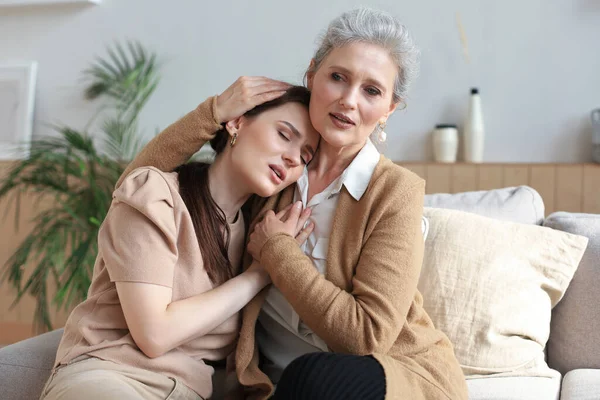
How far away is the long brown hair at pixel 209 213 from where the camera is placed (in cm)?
161

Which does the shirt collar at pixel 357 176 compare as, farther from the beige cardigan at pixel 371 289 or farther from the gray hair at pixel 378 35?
the gray hair at pixel 378 35

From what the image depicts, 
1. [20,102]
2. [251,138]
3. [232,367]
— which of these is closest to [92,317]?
[232,367]

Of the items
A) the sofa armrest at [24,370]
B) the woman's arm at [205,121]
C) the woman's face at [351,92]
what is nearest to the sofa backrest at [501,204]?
the woman's face at [351,92]

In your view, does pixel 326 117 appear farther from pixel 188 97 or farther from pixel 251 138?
pixel 188 97

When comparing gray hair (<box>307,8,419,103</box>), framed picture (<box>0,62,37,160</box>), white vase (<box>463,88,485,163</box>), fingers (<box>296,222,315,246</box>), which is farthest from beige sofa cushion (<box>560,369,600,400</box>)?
framed picture (<box>0,62,37,160</box>)

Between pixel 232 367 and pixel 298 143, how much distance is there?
56 centimetres

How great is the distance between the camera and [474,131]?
325 centimetres

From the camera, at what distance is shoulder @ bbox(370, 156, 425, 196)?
1.63 meters

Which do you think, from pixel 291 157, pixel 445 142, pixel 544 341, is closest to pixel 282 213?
pixel 291 157

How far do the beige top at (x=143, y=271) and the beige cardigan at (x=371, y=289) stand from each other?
0.14 metres

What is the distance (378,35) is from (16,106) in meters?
2.96

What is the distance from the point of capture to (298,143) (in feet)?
5.55

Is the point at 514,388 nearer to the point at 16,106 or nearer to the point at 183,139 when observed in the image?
the point at 183,139

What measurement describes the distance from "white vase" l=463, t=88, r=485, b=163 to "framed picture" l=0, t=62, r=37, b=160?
7.89ft
